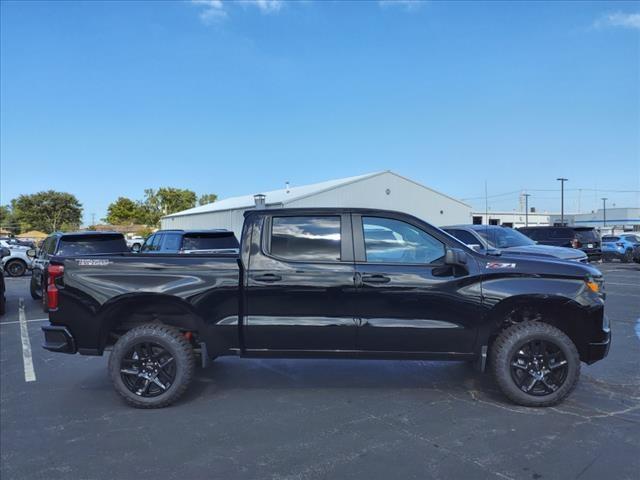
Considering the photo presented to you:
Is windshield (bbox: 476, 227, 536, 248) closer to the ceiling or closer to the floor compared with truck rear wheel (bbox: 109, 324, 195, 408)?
closer to the ceiling

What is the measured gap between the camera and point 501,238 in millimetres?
12125

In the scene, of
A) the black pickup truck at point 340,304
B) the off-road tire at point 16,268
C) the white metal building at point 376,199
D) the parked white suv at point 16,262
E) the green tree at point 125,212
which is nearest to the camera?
the black pickup truck at point 340,304

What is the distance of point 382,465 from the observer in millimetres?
3436

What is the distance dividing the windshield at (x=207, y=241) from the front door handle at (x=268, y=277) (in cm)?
803

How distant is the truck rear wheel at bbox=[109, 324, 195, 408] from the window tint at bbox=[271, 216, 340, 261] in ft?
4.24

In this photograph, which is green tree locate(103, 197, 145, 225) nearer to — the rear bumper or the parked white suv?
the parked white suv

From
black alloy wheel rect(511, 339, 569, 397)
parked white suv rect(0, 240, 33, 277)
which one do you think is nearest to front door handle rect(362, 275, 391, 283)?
black alloy wheel rect(511, 339, 569, 397)

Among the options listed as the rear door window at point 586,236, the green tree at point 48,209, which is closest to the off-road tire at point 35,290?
the rear door window at point 586,236

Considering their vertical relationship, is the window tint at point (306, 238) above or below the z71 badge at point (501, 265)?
above

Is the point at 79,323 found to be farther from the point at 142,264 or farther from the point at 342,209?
the point at 342,209

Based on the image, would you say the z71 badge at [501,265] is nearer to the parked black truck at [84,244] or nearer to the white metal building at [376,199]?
the parked black truck at [84,244]

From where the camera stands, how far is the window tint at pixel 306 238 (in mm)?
4633

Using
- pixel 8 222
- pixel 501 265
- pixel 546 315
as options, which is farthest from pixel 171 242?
pixel 8 222

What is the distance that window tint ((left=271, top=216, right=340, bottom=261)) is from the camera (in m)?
4.63
